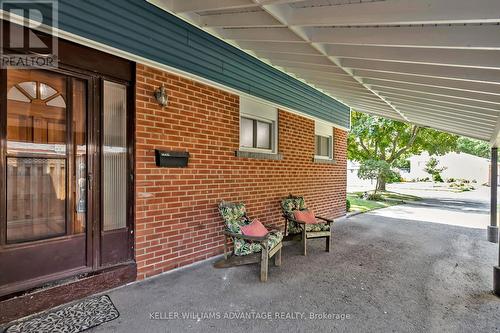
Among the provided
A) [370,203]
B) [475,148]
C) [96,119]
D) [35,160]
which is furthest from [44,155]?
[475,148]

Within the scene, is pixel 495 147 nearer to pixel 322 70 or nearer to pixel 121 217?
pixel 322 70

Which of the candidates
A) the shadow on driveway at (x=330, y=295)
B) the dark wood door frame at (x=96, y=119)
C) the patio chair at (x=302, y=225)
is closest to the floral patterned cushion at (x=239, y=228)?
the shadow on driveway at (x=330, y=295)

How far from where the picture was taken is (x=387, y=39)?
279 centimetres

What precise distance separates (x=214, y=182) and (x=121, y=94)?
1897 millimetres

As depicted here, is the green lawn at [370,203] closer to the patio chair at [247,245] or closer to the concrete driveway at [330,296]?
the concrete driveway at [330,296]

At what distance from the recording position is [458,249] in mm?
5297

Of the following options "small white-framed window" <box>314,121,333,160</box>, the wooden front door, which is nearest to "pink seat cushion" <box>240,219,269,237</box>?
the wooden front door

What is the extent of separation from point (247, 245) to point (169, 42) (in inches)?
121

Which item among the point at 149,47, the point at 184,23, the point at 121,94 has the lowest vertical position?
the point at 121,94

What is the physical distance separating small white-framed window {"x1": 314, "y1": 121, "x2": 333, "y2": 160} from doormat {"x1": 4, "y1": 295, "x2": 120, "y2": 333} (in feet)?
19.5

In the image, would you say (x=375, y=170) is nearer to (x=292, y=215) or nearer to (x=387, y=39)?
(x=292, y=215)

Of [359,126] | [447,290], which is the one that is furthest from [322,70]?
[359,126]

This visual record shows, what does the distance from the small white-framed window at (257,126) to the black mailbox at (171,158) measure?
1.45 metres

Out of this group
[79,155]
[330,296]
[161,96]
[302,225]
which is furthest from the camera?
[302,225]
